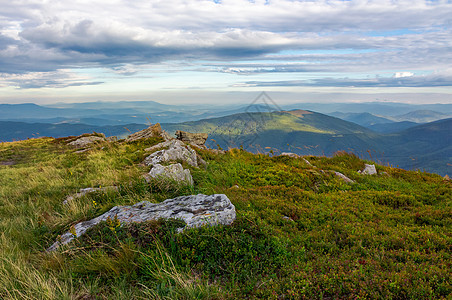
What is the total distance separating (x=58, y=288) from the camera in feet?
14.0

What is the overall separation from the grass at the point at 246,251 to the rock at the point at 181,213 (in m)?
0.29

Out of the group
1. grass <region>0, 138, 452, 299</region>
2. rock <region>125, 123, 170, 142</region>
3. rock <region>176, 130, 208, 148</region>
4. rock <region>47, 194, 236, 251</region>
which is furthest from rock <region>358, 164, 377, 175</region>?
rock <region>125, 123, 170, 142</region>

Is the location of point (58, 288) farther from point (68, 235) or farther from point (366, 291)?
point (366, 291)

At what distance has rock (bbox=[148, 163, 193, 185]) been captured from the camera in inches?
364

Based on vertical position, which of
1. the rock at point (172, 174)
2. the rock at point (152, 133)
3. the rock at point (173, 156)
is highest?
the rock at point (152, 133)

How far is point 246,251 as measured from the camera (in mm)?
4977

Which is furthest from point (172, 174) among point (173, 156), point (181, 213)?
point (181, 213)

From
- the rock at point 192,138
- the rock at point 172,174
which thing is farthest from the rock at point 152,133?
the rock at point 172,174

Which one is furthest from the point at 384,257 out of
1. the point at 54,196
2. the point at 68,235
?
the point at 54,196

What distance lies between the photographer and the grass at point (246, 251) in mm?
4008

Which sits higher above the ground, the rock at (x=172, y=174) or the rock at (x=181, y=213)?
the rock at (x=172, y=174)

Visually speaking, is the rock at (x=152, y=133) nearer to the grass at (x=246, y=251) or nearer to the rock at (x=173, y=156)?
the rock at (x=173, y=156)

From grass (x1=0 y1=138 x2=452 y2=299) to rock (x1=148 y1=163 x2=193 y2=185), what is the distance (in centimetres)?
50

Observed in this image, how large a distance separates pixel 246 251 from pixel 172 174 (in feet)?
17.5
